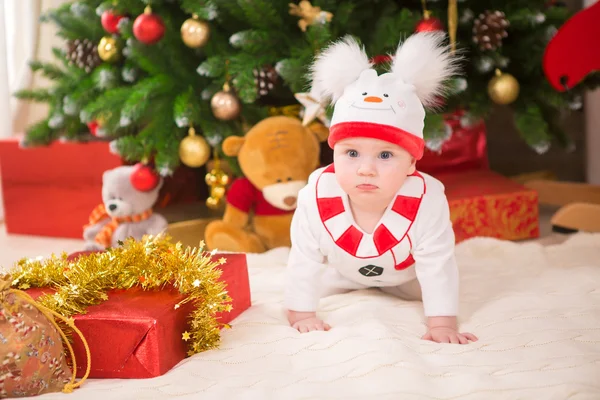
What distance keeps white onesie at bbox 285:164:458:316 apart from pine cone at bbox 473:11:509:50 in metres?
0.62

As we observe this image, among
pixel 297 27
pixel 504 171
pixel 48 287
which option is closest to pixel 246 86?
pixel 297 27

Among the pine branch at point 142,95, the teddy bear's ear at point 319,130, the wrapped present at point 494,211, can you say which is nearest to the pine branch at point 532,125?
the wrapped present at point 494,211

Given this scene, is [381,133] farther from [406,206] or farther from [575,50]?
[575,50]

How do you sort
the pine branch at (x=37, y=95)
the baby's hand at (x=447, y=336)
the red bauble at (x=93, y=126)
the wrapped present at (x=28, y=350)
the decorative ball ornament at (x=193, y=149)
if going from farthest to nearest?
the pine branch at (x=37, y=95) < the red bauble at (x=93, y=126) < the decorative ball ornament at (x=193, y=149) < the baby's hand at (x=447, y=336) < the wrapped present at (x=28, y=350)

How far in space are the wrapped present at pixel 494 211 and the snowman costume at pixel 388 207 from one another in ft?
1.74

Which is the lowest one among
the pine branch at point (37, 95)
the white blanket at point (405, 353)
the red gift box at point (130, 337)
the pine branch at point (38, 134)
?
the white blanket at point (405, 353)

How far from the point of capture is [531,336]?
1.02 m

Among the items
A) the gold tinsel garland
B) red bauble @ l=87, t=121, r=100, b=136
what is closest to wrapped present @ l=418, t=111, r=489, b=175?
red bauble @ l=87, t=121, r=100, b=136

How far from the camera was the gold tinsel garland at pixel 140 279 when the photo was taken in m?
0.98

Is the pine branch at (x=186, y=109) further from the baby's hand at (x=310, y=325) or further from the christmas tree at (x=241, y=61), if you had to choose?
the baby's hand at (x=310, y=325)

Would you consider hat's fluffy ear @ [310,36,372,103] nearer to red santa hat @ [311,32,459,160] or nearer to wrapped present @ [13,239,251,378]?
red santa hat @ [311,32,459,160]

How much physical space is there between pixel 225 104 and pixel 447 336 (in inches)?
30.8

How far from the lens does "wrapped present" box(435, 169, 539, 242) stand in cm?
162

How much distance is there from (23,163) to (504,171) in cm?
154
